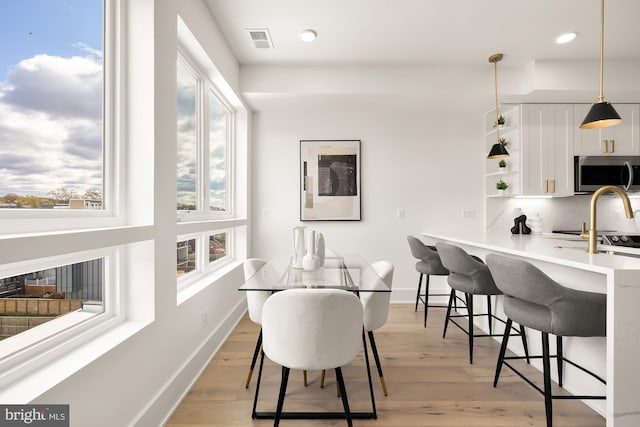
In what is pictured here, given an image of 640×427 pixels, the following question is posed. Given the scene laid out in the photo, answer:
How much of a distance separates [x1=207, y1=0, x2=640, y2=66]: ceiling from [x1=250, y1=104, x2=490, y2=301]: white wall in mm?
806

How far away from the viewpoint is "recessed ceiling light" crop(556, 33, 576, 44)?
2.96m

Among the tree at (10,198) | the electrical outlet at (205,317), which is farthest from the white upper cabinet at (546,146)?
the tree at (10,198)

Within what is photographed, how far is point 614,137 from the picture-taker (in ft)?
12.4

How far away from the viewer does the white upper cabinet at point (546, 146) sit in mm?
3785

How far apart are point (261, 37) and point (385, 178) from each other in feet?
6.99

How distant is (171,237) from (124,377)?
2.51 ft

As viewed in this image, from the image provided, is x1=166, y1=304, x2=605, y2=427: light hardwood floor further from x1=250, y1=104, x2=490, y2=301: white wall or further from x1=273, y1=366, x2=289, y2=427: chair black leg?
x1=250, y1=104, x2=490, y2=301: white wall

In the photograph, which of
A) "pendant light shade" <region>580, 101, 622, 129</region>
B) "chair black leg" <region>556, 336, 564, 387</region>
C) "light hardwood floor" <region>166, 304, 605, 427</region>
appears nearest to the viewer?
"light hardwood floor" <region>166, 304, 605, 427</region>

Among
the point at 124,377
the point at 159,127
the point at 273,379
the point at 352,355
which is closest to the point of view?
the point at 124,377

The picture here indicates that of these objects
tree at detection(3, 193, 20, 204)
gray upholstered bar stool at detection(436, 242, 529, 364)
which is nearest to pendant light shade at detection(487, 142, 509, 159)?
gray upholstered bar stool at detection(436, 242, 529, 364)

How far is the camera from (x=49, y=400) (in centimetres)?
105

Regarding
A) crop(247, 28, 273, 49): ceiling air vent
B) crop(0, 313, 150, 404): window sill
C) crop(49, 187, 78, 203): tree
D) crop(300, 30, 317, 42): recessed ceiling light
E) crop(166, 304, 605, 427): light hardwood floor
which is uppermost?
crop(247, 28, 273, 49): ceiling air vent

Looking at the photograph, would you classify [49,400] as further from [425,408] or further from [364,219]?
[364,219]

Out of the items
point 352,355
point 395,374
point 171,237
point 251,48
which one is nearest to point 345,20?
point 251,48
